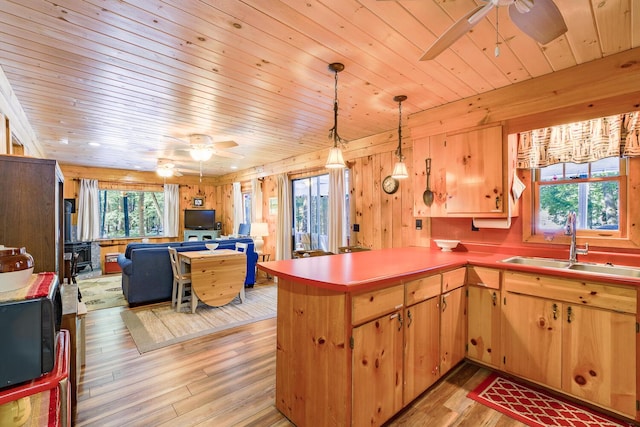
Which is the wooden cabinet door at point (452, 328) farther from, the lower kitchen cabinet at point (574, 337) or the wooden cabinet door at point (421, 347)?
the lower kitchen cabinet at point (574, 337)

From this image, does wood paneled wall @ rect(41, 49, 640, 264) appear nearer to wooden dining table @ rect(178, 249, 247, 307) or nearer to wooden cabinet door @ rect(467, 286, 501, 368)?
wooden cabinet door @ rect(467, 286, 501, 368)

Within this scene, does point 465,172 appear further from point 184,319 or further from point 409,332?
point 184,319

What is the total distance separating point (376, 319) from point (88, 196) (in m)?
7.96

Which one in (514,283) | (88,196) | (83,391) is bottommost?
(83,391)

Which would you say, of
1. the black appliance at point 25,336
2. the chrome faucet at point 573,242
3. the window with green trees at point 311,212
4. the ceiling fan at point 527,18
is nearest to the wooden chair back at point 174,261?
the window with green trees at point 311,212

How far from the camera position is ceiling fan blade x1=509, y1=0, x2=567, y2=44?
1306mm

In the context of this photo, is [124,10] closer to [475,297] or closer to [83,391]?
[83,391]

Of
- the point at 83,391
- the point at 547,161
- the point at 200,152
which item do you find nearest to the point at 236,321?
the point at 83,391

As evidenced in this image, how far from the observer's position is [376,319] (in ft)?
5.63

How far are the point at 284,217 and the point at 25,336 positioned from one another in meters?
4.81

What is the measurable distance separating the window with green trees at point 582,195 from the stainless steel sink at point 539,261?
0.32m

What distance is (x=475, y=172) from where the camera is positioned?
2.86 m

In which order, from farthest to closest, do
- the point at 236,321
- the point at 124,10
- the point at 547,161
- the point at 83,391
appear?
the point at 236,321
the point at 547,161
the point at 83,391
the point at 124,10

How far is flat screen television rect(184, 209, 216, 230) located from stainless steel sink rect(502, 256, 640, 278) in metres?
7.49
